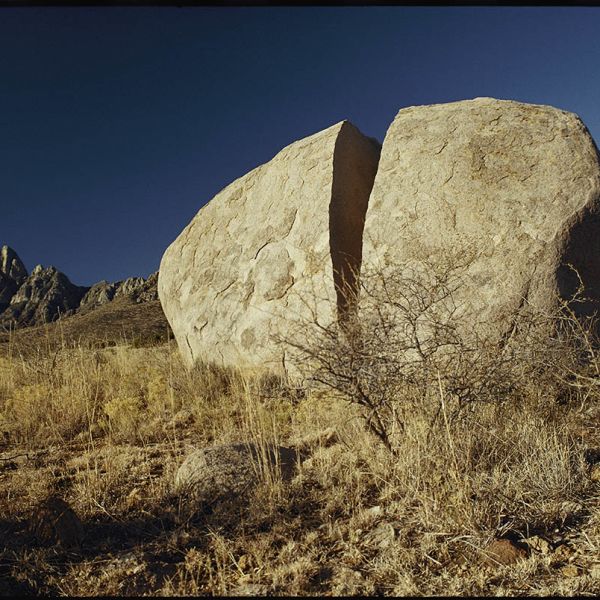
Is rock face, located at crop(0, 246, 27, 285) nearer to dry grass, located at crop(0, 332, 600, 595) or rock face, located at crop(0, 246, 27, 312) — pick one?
rock face, located at crop(0, 246, 27, 312)

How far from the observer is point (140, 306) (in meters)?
22.4

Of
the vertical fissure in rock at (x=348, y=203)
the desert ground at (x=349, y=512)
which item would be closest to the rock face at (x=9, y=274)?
the vertical fissure in rock at (x=348, y=203)

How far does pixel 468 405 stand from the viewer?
3430 millimetres

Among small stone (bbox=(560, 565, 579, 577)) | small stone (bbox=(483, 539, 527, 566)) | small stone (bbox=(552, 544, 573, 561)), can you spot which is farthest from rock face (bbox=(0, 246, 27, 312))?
small stone (bbox=(560, 565, 579, 577))

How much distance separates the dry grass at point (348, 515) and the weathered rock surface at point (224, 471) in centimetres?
12

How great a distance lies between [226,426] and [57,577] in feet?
7.99

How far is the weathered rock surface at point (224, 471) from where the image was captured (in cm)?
327

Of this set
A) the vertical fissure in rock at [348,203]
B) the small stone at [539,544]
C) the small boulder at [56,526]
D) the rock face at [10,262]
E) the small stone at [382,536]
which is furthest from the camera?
the rock face at [10,262]

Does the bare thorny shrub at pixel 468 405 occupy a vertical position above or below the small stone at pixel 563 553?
above

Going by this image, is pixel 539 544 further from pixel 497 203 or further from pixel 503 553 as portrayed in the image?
pixel 497 203

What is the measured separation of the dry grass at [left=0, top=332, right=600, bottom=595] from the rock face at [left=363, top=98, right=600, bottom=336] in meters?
1.12

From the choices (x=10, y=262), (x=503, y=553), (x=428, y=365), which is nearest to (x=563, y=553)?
(x=503, y=553)

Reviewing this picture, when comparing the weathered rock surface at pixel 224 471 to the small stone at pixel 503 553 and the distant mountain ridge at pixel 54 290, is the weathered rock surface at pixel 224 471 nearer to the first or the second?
the small stone at pixel 503 553

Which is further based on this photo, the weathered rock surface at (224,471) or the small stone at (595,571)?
the weathered rock surface at (224,471)
